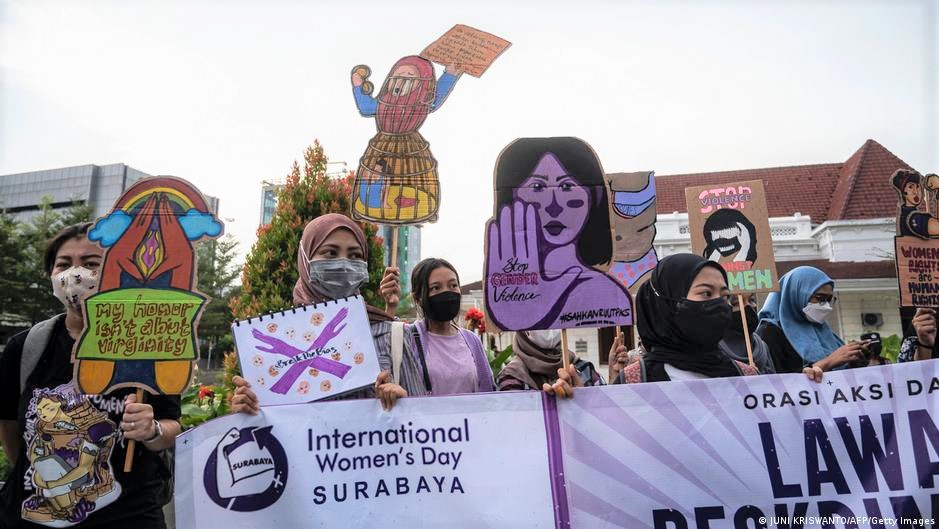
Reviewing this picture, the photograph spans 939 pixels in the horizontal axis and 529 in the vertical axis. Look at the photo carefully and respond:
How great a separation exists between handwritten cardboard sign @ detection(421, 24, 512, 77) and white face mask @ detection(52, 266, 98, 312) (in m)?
2.02

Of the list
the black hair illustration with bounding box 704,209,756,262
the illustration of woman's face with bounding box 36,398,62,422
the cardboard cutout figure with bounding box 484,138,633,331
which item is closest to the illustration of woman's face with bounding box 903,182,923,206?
the black hair illustration with bounding box 704,209,756,262

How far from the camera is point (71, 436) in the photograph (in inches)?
78.5

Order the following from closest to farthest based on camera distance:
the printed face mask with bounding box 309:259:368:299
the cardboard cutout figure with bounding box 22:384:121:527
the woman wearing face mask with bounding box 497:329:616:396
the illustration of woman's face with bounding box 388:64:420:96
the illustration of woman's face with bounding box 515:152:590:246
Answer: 1. the cardboard cutout figure with bounding box 22:384:121:527
2. the illustration of woman's face with bounding box 515:152:590:246
3. the printed face mask with bounding box 309:259:368:299
4. the woman wearing face mask with bounding box 497:329:616:396
5. the illustration of woman's face with bounding box 388:64:420:96

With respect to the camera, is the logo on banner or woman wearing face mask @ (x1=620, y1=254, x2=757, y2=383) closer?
the logo on banner

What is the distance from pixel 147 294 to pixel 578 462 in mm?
1761

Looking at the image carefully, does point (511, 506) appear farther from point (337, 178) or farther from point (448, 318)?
point (337, 178)

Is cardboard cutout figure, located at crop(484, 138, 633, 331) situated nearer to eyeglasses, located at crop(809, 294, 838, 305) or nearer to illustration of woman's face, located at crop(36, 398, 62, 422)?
illustration of woman's face, located at crop(36, 398, 62, 422)

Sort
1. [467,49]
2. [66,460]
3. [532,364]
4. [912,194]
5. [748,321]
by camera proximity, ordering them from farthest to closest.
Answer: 1. [748,321]
2. [467,49]
3. [912,194]
4. [532,364]
5. [66,460]

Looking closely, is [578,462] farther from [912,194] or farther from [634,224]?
[912,194]

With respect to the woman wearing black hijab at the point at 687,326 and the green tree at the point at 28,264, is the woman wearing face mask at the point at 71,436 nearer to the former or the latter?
the woman wearing black hijab at the point at 687,326

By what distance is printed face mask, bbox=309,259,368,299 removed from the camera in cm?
246

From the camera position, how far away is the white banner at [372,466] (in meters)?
2.06

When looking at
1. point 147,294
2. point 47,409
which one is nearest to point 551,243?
point 147,294

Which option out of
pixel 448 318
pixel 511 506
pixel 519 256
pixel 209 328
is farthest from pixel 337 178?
pixel 209 328
